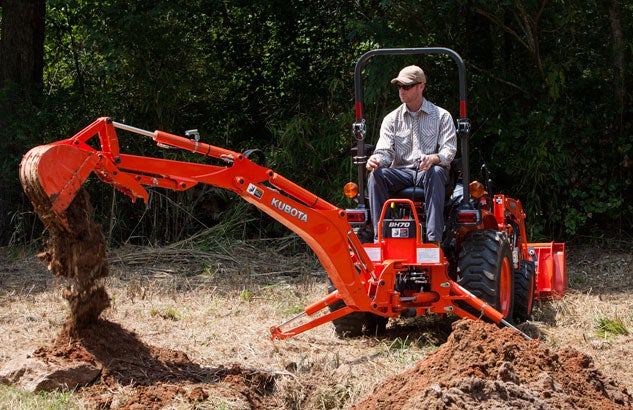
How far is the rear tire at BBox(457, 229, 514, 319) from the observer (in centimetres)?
649

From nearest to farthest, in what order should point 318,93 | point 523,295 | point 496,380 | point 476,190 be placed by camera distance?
point 496,380, point 476,190, point 523,295, point 318,93

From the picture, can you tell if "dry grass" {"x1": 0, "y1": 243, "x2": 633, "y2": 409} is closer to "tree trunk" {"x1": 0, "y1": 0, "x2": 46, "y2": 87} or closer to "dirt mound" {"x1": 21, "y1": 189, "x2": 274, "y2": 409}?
"dirt mound" {"x1": 21, "y1": 189, "x2": 274, "y2": 409}

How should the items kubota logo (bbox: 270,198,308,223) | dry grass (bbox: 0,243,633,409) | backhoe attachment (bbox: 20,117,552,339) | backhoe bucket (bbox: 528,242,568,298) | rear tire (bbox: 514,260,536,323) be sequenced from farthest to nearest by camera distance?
backhoe bucket (bbox: 528,242,568,298), rear tire (bbox: 514,260,536,323), kubota logo (bbox: 270,198,308,223), dry grass (bbox: 0,243,633,409), backhoe attachment (bbox: 20,117,552,339)

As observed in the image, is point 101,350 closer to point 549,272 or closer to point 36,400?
point 36,400

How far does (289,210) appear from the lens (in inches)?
234

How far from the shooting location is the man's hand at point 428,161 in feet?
21.1

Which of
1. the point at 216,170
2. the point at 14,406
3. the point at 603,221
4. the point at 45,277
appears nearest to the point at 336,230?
the point at 216,170

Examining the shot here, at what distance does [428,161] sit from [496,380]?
235 cm

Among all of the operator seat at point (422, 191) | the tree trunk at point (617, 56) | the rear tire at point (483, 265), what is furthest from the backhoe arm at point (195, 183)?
the tree trunk at point (617, 56)

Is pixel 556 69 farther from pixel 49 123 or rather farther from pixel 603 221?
pixel 49 123

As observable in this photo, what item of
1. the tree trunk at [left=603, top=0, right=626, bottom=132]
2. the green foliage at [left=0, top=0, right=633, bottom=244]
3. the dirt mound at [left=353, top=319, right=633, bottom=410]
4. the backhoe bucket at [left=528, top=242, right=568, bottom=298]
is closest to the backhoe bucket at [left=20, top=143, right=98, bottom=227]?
the dirt mound at [left=353, top=319, right=633, bottom=410]

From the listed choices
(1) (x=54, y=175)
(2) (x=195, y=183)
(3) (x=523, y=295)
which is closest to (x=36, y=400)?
(1) (x=54, y=175)

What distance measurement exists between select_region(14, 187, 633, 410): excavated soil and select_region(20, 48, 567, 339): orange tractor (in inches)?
12.5

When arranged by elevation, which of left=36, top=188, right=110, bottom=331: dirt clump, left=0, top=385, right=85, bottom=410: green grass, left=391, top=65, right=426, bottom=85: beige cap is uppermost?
left=391, top=65, right=426, bottom=85: beige cap
